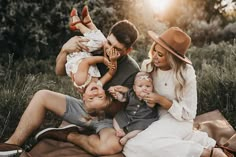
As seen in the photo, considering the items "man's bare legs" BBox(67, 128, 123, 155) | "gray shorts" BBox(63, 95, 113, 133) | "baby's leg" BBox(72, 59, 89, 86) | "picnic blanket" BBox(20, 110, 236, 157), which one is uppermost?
"baby's leg" BBox(72, 59, 89, 86)

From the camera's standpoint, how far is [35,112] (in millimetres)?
4758

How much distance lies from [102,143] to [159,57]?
903 mm

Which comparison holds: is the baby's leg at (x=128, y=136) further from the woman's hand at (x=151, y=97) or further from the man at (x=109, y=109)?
the woman's hand at (x=151, y=97)

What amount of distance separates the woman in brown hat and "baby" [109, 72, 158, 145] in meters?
0.07

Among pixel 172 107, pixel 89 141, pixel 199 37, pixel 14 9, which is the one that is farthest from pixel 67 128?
pixel 199 37

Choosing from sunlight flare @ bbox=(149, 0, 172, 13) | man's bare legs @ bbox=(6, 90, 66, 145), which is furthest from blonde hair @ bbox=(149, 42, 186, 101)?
sunlight flare @ bbox=(149, 0, 172, 13)

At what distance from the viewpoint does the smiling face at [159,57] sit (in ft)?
14.4

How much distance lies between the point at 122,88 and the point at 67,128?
826mm

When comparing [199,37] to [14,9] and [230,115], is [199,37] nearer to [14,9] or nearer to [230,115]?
[14,9]

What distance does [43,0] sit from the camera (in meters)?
8.26

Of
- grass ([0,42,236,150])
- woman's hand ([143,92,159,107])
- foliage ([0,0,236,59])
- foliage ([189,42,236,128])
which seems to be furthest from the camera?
foliage ([0,0,236,59])

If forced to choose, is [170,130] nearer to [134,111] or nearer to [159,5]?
[134,111]

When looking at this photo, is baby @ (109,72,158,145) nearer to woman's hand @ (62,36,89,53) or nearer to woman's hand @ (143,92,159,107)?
woman's hand @ (143,92,159,107)

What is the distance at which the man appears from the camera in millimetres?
4418
